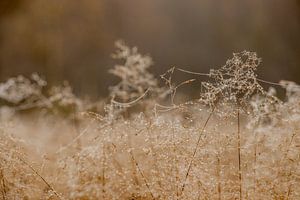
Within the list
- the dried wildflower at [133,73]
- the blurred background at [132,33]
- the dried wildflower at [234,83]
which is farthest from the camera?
the blurred background at [132,33]

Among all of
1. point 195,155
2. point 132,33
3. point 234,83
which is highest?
point 132,33

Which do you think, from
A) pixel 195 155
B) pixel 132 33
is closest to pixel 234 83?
pixel 195 155

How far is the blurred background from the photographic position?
7910 mm


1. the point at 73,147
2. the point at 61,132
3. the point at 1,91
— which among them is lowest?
the point at 73,147

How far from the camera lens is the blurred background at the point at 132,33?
791 cm

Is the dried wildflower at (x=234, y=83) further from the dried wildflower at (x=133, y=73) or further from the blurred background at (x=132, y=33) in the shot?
the blurred background at (x=132, y=33)

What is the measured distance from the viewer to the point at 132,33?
329 inches

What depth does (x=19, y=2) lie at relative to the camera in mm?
8539

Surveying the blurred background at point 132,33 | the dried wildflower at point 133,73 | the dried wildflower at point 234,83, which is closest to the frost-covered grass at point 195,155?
the dried wildflower at point 234,83

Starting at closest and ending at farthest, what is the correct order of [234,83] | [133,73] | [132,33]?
[234,83] < [133,73] < [132,33]

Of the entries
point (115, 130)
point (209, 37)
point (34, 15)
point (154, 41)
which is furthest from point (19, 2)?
point (115, 130)

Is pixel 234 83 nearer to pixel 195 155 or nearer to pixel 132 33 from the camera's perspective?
pixel 195 155

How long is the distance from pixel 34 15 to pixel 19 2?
462mm

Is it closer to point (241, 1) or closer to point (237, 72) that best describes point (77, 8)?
point (241, 1)
